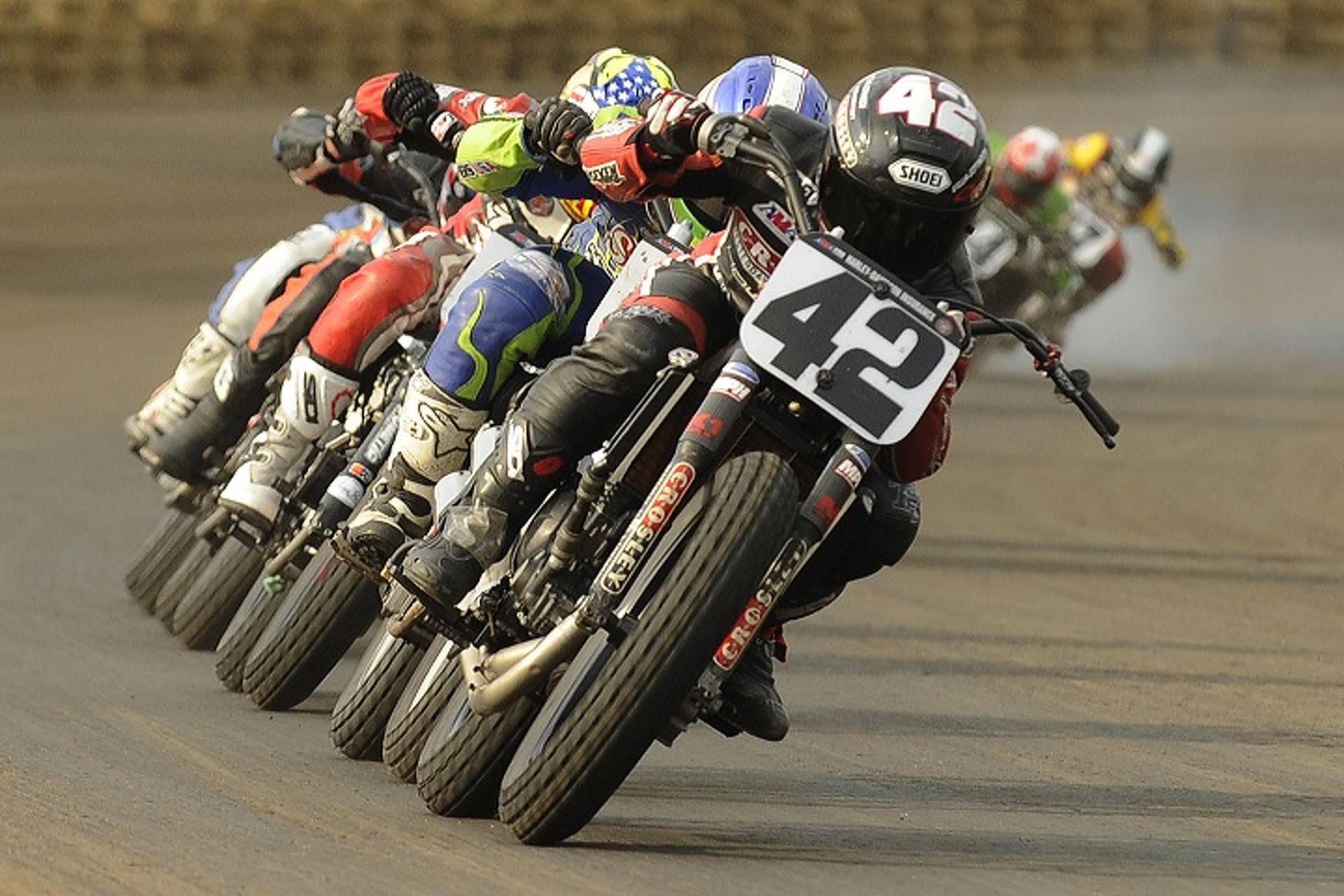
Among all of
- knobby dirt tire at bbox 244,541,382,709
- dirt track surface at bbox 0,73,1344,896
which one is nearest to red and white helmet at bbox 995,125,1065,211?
dirt track surface at bbox 0,73,1344,896

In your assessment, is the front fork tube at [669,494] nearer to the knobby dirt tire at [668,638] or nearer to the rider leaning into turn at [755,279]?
the knobby dirt tire at [668,638]

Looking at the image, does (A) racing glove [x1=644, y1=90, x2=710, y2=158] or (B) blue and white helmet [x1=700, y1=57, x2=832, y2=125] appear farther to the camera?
(B) blue and white helmet [x1=700, y1=57, x2=832, y2=125]

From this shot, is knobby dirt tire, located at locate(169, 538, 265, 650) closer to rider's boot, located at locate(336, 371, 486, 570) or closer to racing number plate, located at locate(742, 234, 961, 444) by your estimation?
rider's boot, located at locate(336, 371, 486, 570)

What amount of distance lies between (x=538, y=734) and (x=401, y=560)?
0.80 meters

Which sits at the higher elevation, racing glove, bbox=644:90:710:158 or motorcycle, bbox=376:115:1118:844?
racing glove, bbox=644:90:710:158

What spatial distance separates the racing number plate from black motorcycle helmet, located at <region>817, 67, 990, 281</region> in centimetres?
26

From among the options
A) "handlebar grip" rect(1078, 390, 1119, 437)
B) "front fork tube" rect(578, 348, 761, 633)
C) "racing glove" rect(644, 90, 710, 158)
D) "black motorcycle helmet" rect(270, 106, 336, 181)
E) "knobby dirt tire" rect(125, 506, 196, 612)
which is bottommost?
"knobby dirt tire" rect(125, 506, 196, 612)

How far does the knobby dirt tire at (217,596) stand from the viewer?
8117 mm

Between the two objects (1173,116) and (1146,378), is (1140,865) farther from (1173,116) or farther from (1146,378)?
(1173,116)

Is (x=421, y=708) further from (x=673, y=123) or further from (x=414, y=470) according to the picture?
(x=673, y=123)

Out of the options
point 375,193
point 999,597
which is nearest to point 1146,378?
point 999,597

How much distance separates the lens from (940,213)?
5.43 m

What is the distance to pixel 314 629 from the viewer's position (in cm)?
709

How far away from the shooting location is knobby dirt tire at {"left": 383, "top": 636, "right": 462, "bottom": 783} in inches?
237
